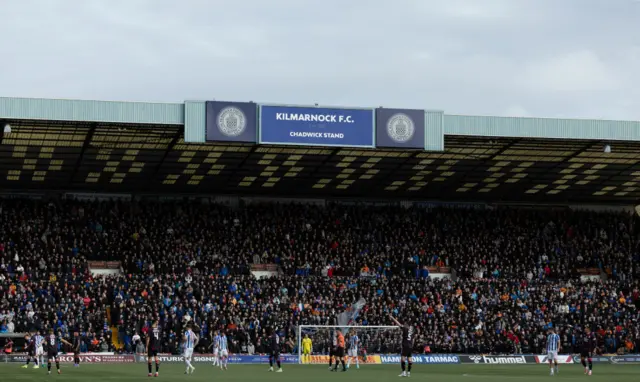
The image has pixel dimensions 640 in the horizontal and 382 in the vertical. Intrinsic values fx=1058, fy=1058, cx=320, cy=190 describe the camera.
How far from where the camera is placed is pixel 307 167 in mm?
62281

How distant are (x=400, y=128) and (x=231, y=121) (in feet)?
28.1

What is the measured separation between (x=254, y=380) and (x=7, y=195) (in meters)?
36.5

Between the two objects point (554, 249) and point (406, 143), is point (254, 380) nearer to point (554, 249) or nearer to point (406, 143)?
point (406, 143)

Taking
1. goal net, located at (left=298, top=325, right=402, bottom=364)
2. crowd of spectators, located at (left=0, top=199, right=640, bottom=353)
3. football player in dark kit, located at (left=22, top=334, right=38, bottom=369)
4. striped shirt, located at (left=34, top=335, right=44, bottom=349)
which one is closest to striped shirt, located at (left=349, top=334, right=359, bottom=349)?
goal net, located at (left=298, top=325, right=402, bottom=364)

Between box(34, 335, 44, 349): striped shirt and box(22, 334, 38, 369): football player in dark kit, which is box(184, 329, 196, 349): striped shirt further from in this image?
box(22, 334, 38, 369): football player in dark kit

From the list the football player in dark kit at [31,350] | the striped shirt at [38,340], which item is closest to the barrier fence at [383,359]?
the football player in dark kit at [31,350]

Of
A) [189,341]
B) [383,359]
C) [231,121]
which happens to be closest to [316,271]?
[383,359]

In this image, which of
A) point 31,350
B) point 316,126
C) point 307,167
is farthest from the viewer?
point 307,167

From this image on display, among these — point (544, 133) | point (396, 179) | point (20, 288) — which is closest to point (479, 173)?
point (396, 179)

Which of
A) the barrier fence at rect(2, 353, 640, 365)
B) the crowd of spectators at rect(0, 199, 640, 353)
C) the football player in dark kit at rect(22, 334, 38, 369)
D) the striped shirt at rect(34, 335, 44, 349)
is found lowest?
the barrier fence at rect(2, 353, 640, 365)

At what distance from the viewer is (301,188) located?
68812 mm

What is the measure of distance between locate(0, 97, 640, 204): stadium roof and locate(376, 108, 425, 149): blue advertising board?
7.47 feet

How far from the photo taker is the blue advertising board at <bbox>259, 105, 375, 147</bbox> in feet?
171

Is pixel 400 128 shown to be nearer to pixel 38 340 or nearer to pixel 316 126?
pixel 316 126
